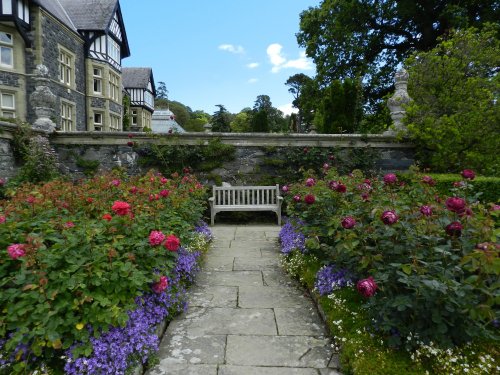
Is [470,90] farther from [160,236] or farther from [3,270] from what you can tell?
[3,270]

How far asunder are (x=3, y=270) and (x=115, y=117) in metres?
22.2

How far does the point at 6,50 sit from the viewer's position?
14.7 metres

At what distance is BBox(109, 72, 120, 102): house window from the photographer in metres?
21.7

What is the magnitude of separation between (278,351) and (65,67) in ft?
63.7

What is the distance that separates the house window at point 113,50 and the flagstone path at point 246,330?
67.7 ft

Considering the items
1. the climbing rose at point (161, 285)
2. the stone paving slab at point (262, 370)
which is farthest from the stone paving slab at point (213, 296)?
the stone paving slab at point (262, 370)

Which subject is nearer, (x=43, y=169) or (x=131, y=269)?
(x=131, y=269)

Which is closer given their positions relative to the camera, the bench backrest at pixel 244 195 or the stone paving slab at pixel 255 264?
the stone paving slab at pixel 255 264

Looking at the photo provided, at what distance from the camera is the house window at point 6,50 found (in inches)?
573

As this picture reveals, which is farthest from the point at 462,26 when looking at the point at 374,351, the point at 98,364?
the point at 98,364

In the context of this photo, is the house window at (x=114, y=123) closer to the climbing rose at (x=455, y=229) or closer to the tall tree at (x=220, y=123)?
the tall tree at (x=220, y=123)

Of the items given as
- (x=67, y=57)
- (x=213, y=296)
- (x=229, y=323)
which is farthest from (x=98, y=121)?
(x=229, y=323)

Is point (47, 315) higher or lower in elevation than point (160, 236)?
lower

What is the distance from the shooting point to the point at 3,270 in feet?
7.63
